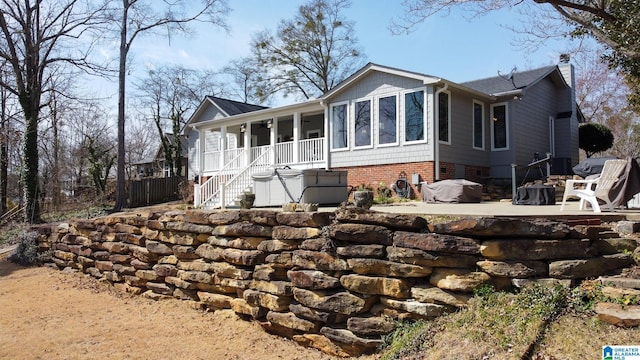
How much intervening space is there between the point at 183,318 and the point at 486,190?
395 inches

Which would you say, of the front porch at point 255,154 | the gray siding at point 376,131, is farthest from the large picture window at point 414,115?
the front porch at point 255,154

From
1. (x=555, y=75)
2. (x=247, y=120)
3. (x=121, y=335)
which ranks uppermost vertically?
(x=555, y=75)

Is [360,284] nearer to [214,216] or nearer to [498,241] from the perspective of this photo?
[498,241]

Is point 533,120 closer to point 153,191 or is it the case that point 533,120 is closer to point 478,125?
point 478,125

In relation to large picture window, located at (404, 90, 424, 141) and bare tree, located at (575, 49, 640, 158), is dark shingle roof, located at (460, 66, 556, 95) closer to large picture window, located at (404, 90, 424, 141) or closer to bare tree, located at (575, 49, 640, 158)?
large picture window, located at (404, 90, 424, 141)

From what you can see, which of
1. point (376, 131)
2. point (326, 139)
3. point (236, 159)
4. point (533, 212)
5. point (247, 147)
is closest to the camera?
point (533, 212)

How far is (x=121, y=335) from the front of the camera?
207 inches

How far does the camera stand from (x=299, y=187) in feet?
31.8

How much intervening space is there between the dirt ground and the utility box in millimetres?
4056

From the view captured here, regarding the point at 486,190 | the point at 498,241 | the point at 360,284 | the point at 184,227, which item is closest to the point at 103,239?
the point at 184,227

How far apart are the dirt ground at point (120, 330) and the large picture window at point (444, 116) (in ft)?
29.3

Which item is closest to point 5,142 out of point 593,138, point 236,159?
point 236,159
